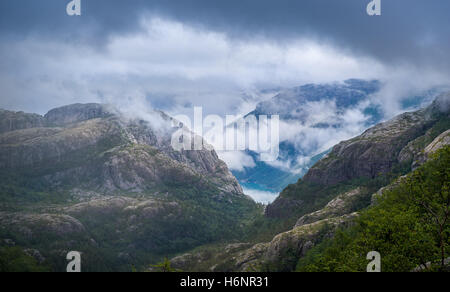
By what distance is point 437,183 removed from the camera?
65.8 m

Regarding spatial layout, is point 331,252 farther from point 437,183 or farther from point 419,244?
point 419,244
